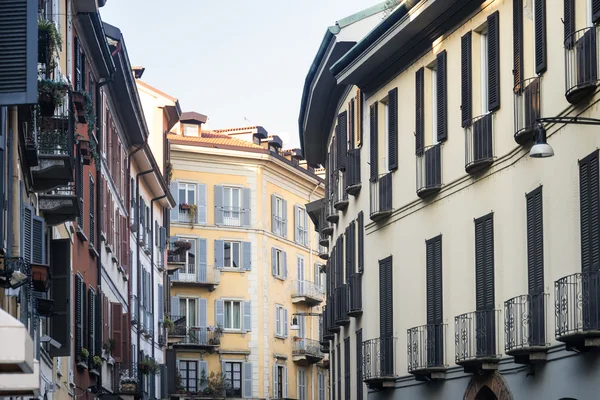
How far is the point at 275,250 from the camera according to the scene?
264ft

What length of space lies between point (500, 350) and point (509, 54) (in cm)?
508

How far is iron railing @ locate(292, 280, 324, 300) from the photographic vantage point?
269ft

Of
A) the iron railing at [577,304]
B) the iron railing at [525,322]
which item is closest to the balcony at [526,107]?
A: the iron railing at [525,322]

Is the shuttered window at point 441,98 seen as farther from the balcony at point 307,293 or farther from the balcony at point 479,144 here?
the balcony at point 307,293

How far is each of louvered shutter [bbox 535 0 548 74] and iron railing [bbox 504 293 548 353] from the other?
3571 mm

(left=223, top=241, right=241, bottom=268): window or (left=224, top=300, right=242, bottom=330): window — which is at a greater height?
(left=223, top=241, right=241, bottom=268): window

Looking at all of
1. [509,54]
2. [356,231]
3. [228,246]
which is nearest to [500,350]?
[509,54]

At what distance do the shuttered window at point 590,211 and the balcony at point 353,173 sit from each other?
15271 millimetres

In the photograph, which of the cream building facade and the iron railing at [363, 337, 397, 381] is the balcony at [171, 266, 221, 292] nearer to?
the cream building facade

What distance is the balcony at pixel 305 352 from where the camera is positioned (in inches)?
3206

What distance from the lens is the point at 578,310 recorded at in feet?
68.7

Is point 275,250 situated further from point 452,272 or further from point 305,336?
point 452,272

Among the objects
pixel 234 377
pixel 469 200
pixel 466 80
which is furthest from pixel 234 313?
pixel 466 80

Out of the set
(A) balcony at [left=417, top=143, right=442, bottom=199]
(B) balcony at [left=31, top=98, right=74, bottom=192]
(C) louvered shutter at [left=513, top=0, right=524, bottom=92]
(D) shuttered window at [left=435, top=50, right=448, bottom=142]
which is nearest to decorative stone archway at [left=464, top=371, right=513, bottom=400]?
(A) balcony at [left=417, top=143, right=442, bottom=199]
